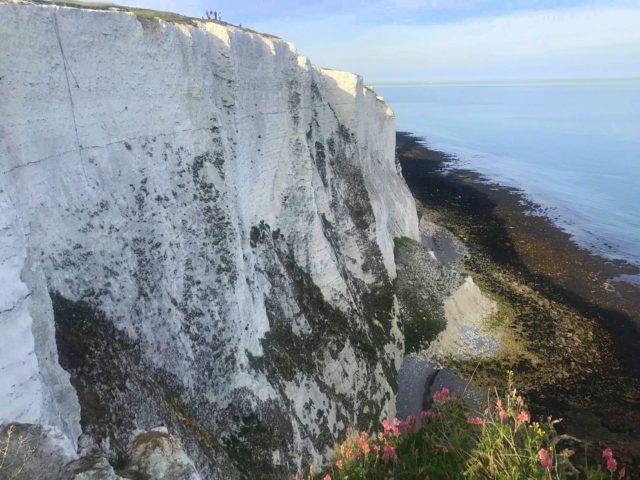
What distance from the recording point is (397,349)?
27062 mm

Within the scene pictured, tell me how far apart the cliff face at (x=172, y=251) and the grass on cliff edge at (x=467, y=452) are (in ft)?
19.5

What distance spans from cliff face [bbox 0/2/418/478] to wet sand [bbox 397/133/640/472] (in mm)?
8603

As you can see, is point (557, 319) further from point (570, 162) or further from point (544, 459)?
point (570, 162)

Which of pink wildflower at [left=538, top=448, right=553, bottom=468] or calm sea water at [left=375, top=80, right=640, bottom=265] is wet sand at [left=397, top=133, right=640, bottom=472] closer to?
calm sea water at [left=375, top=80, right=640, bottom=265]

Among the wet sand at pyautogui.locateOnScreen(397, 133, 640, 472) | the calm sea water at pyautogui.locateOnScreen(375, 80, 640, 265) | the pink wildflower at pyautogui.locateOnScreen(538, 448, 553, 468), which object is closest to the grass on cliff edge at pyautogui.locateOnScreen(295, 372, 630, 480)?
the pink wildflower at pyautogui.locateOnScreen(538, 448, 553, 468)

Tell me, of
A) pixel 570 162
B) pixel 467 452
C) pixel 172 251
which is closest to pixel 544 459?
pixel 467 452

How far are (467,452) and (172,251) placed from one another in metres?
12.0

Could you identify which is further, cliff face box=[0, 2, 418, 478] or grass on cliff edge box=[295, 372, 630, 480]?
cliff face box=[0, 2, 418, 478]

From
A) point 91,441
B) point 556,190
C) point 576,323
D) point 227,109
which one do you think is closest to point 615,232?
point 556,190

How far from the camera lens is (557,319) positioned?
111 ft

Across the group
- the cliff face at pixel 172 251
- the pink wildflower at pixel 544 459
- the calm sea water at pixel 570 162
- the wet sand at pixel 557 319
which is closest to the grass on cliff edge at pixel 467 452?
the pink wildflower at pixel 544 459

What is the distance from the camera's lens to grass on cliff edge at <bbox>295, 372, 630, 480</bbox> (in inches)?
189

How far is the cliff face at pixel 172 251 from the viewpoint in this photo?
10656 mm

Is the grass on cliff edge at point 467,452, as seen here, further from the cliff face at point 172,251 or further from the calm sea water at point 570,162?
the calm sea water at point 570,162
